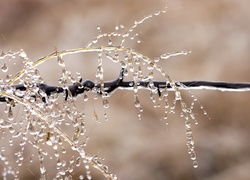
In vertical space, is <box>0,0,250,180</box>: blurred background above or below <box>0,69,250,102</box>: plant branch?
above

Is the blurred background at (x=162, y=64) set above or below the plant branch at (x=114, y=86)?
above

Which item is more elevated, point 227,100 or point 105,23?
point 105,23

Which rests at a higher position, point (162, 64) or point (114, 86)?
point (162, 64)

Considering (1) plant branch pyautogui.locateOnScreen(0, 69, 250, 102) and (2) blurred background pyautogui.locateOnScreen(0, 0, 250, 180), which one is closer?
(1) plant branch pyautogui.locateOnScreen(0, 69, 250, 102)

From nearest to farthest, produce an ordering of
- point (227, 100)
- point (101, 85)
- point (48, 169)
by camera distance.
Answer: point (101, 85), point (48, 169), point (227, 100)

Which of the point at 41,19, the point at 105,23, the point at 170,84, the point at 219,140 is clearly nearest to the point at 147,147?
the point at 219,140

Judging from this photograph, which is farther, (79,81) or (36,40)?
(36,40)

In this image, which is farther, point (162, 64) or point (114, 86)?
point (162, 64)

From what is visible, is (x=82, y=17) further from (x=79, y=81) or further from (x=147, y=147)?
(x=79, y=81)
